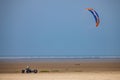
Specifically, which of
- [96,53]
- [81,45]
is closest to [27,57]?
[81,45]

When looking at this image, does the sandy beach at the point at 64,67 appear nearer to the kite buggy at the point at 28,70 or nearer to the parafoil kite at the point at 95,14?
the kite buggy at the point at 28,70

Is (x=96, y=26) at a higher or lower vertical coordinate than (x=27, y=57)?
higher

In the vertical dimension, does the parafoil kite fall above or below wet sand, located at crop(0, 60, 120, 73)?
above

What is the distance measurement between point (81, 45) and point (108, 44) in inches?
14.6

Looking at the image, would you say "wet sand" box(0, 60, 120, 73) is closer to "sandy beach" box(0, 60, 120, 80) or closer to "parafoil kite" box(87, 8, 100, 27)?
"sandy beach" box(0, 60, 120, 80)

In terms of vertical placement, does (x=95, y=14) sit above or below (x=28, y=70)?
above

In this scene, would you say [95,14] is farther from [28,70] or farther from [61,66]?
[28,70]

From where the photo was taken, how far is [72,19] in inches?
119

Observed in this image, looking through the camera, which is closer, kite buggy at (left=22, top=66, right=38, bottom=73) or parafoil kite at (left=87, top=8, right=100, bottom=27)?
kite buggy at (left=22, top=66, right=38, bottom=73)

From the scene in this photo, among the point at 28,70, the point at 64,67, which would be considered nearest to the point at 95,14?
the point at 64,67

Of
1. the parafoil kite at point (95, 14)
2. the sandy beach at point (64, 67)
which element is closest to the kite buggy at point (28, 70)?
the sandy beach at point (64, 67)

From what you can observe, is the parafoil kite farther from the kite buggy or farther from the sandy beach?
the kite buggy

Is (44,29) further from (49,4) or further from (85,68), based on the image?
(85,68)

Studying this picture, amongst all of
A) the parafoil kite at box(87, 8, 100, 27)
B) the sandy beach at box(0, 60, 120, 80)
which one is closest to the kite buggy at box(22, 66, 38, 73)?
the sandy beach at box(0, 60, 120, 80)
